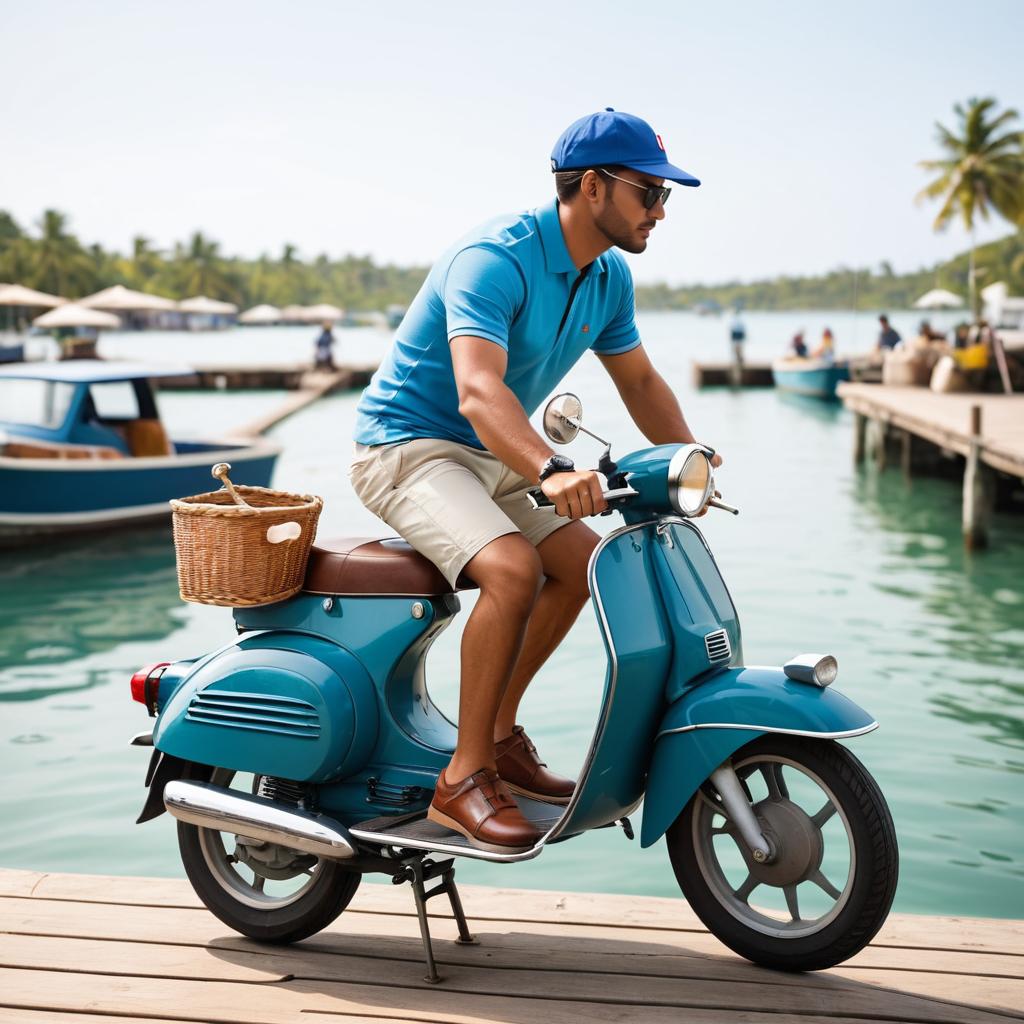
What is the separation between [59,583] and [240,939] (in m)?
8.81

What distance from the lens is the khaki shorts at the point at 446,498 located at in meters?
2.80

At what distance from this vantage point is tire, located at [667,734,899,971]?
2.54m

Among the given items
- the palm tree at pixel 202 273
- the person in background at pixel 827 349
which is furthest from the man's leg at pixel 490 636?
the palm tree at pixel 202 273

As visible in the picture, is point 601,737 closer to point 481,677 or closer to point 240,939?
point 481,677

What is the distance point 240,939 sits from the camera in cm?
307

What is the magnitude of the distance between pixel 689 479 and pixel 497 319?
51 centimetres

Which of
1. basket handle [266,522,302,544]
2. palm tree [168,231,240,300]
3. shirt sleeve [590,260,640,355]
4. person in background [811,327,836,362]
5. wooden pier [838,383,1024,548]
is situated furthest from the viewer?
palm tree [168,231,240,300]

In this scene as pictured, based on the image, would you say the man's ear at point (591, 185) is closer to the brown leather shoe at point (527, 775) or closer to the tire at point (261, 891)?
the brown leather shoe at point (527, 775)

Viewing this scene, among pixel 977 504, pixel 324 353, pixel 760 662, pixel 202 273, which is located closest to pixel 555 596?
pixel 760 662

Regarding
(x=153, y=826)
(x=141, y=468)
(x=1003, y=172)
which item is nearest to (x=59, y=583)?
(x=141, y=468)

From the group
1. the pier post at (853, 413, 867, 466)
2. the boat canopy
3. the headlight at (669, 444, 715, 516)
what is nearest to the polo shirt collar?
the headlight at (669, 444, 715, 516)

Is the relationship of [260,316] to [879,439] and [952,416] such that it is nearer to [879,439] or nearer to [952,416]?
[879,439]

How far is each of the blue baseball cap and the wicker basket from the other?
2.99 ft

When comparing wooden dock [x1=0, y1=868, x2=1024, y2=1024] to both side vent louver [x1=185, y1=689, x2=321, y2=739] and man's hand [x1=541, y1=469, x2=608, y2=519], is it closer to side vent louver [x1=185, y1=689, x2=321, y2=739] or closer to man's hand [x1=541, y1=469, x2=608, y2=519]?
side vent louver [x1=185, y1=689, x2=321, y2=739]
